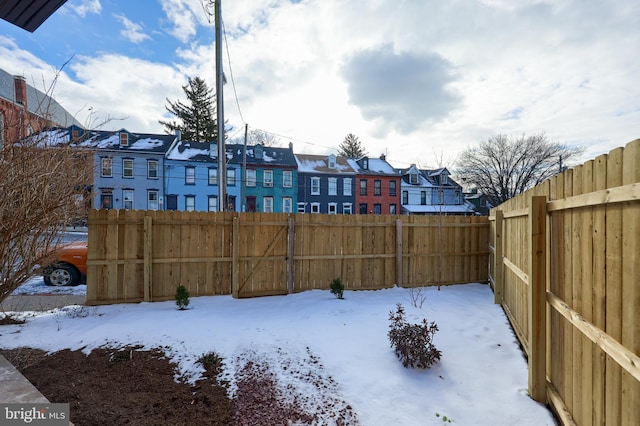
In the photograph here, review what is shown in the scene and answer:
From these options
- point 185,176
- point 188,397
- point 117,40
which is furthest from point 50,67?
point 185,176

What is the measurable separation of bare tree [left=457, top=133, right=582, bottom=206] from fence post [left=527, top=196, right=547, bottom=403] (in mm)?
30796

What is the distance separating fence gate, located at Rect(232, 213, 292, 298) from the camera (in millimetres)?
6156

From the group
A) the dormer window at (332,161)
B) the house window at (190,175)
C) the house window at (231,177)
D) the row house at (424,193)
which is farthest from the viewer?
the row house at (424,193)

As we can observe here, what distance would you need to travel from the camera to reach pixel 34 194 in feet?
10.1

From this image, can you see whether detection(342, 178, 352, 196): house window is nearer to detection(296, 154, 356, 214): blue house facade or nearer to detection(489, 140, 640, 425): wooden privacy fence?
detection(296, 154, 356, 214): blue house facade

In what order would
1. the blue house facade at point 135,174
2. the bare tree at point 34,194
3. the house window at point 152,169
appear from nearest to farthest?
the bare tree at point 34,194
the blue house facade at point 135,174
the house window at point 152,169

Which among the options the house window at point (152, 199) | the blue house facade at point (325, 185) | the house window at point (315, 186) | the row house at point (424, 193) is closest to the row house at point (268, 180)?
the blue house facade at point (325, 185)

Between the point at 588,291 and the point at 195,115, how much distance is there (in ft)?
123

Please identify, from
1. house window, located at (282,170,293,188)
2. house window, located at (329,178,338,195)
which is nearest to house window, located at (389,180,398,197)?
house window, located at (329,178,338,195)

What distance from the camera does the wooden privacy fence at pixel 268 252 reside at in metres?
5.61

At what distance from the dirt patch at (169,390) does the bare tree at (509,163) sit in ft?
105

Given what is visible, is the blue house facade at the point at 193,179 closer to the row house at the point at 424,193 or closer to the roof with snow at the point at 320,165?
the roof with snow at the point at 320,165

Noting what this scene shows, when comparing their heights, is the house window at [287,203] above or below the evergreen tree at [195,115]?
below


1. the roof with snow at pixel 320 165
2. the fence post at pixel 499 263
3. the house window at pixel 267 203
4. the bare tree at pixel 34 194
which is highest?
the roof with snow at pixel 320 165
